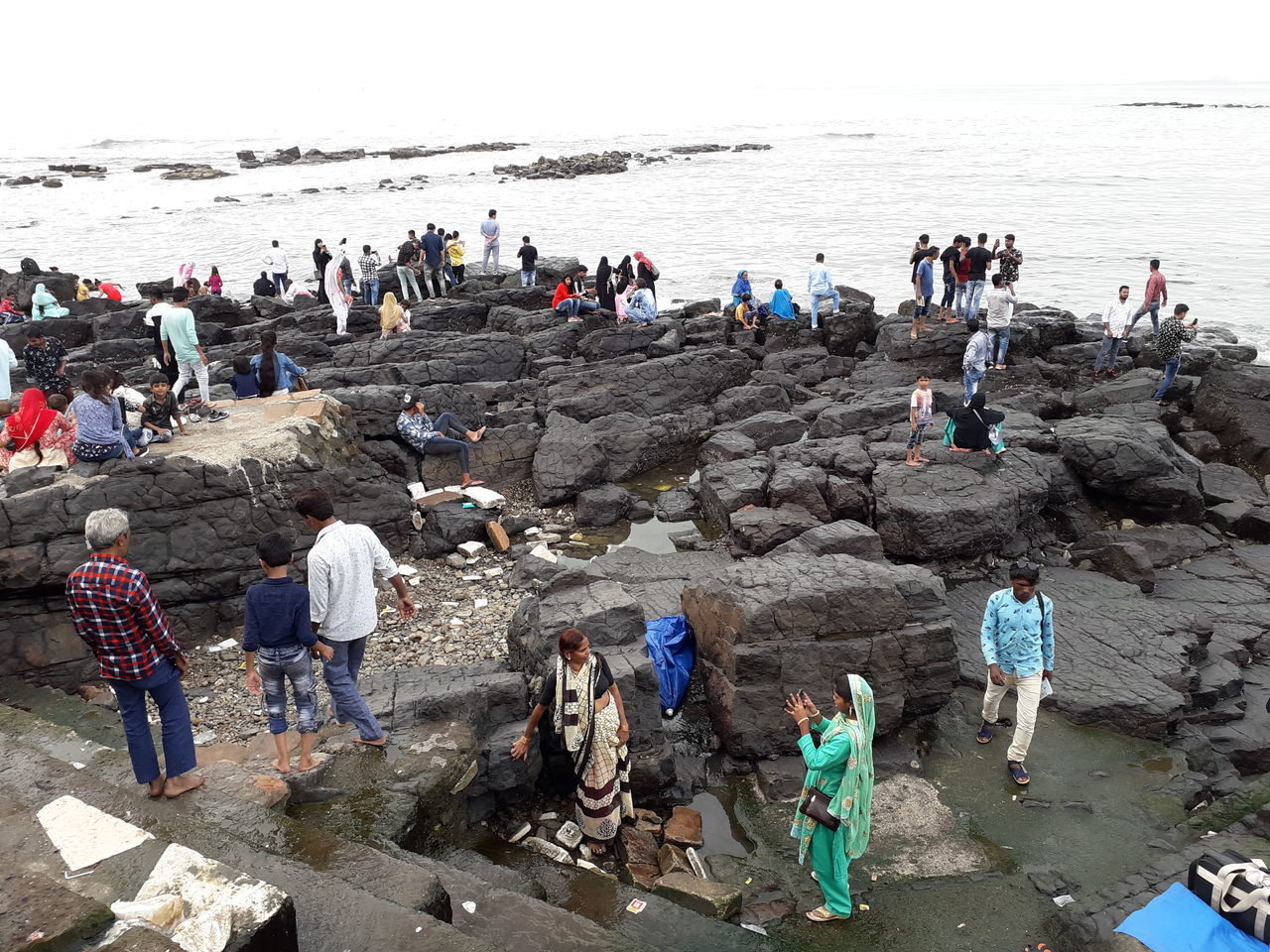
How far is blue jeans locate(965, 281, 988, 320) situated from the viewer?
18781mm

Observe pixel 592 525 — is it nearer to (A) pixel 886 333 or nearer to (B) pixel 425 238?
(A) pixel 886 333

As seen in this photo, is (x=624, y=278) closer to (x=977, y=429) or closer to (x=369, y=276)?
(x=369, y=276)

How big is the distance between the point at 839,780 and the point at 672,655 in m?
2.70

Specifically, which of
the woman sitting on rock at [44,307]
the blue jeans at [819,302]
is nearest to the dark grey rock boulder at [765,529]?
the blue jeans at [819,302]

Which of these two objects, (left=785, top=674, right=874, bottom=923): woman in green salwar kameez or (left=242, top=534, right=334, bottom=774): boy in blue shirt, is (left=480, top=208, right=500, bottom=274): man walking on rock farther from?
(left=785, top=674, right=874, bottom=923): woman in green salwar kameez

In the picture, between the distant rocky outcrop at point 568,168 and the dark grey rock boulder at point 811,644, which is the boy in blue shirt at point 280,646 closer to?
the dark grey rock boulder at point 811,644

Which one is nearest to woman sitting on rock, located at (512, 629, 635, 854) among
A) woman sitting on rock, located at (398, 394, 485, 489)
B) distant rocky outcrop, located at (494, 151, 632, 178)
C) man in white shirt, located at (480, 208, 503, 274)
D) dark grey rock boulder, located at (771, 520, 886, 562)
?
dark grey rock boulder, located at (771, 520, 886, 562)

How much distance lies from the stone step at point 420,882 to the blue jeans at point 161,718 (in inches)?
9.3

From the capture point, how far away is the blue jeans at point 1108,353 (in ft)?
59.1

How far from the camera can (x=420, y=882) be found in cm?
461

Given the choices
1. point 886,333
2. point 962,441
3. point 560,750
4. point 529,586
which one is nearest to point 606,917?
point 560,750

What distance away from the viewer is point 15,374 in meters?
17.3

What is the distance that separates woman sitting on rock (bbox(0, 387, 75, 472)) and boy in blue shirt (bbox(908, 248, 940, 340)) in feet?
52.0

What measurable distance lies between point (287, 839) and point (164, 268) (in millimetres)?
38998
